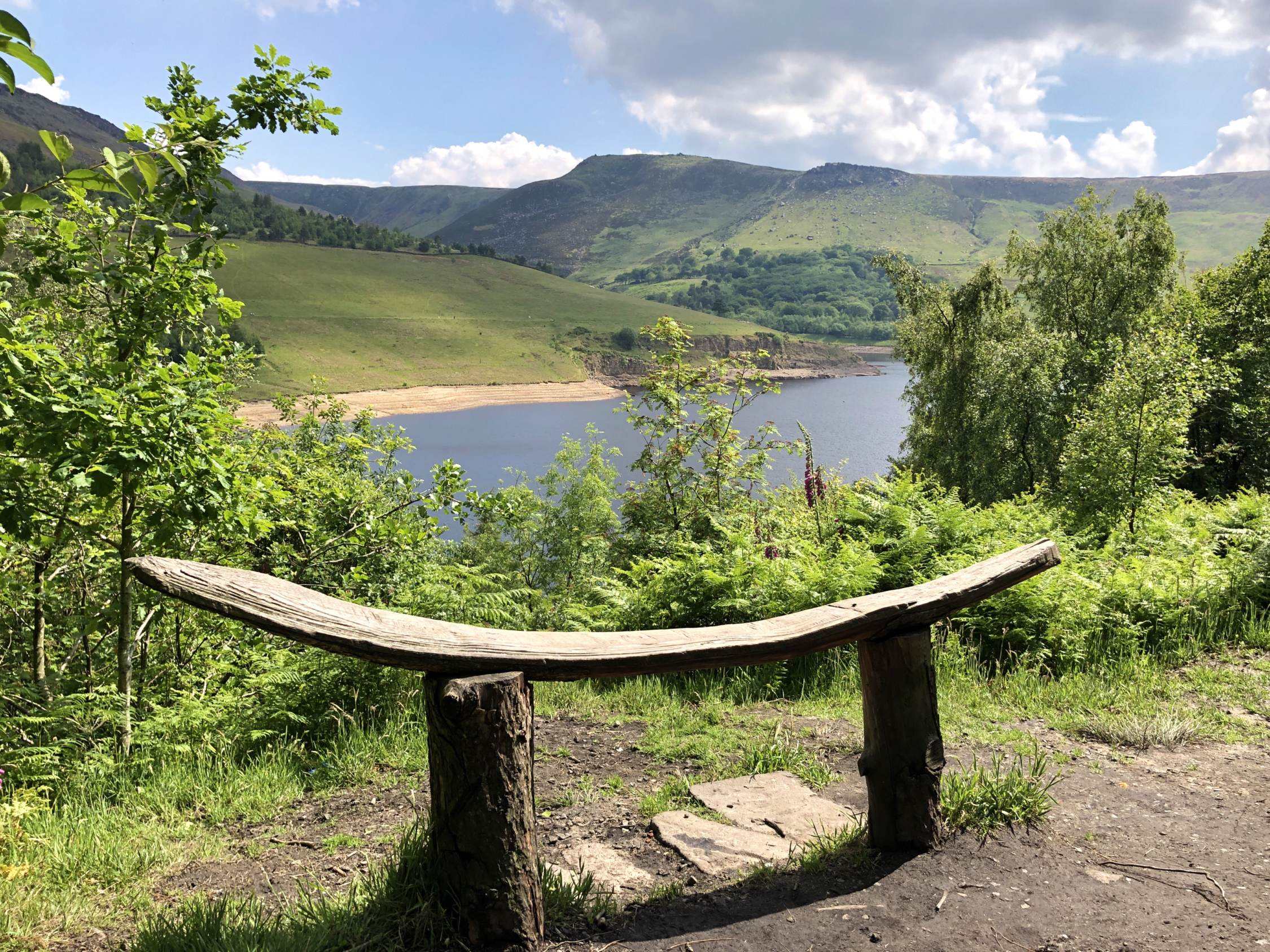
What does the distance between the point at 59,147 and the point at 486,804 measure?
2.25 metres

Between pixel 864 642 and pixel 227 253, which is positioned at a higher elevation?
pixel 227 253

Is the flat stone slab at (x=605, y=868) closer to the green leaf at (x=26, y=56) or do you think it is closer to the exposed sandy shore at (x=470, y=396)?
the green leaf at (x=26, y=56)

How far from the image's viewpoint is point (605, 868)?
3482 millimetres

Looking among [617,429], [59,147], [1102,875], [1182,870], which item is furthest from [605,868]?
[617,429]

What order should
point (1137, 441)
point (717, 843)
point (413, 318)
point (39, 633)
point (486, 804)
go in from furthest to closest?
point (413, 318) < point (1137, 441) < point (39, 633) < point (717, 843) < point (486, 804)

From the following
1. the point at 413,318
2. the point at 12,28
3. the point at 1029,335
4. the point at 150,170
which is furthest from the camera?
the point at 413,318

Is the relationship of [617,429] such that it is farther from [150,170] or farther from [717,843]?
[150,170]

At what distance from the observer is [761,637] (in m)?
3.17

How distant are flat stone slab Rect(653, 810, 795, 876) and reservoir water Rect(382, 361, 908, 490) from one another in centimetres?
3446

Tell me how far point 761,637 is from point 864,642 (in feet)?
1.97

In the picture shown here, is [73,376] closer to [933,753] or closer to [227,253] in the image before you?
[227,253]

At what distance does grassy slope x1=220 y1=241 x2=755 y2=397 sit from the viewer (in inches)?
4537

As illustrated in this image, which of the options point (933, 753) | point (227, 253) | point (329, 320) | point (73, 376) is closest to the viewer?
point (933, 753)

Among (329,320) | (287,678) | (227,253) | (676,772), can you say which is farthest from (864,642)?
(329,320)
